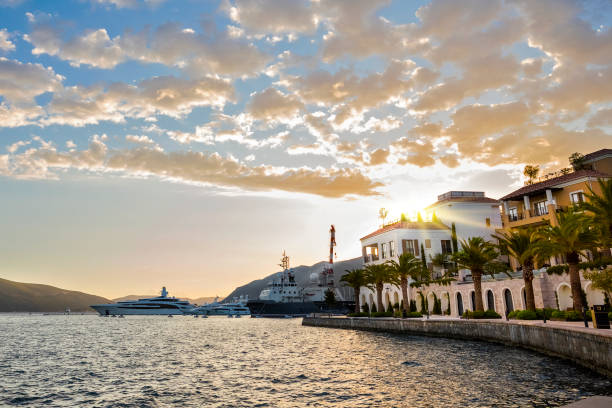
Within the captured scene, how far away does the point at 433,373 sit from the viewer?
21.4m

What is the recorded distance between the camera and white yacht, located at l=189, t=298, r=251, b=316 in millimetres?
167000

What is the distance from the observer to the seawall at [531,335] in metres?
18.5

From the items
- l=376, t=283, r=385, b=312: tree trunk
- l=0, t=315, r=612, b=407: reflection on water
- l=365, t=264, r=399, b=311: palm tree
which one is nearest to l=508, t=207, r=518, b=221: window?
l=365, t=264, r=399, b=311: palm tree

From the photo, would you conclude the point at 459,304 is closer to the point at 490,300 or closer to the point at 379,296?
the point at 490,300

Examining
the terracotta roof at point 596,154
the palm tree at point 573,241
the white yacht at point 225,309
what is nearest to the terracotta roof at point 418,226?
the terracotta roof at point 596,154

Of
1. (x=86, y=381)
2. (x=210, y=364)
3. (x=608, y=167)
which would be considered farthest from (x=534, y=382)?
(x=608, y=167)

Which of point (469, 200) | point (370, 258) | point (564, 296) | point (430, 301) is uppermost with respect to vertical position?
point (469, 200)

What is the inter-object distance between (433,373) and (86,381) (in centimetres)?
1942

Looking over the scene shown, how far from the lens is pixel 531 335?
26875mm

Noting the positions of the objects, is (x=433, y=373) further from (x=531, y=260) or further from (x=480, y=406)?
(x=531, y=260)

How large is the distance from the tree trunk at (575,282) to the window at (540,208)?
2045 centimetres

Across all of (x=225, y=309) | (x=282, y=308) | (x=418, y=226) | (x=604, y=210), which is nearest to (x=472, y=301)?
(x=418, y=226)

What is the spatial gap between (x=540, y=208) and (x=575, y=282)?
22.2 metres

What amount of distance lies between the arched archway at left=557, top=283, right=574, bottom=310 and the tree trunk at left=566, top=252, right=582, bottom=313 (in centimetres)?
565
